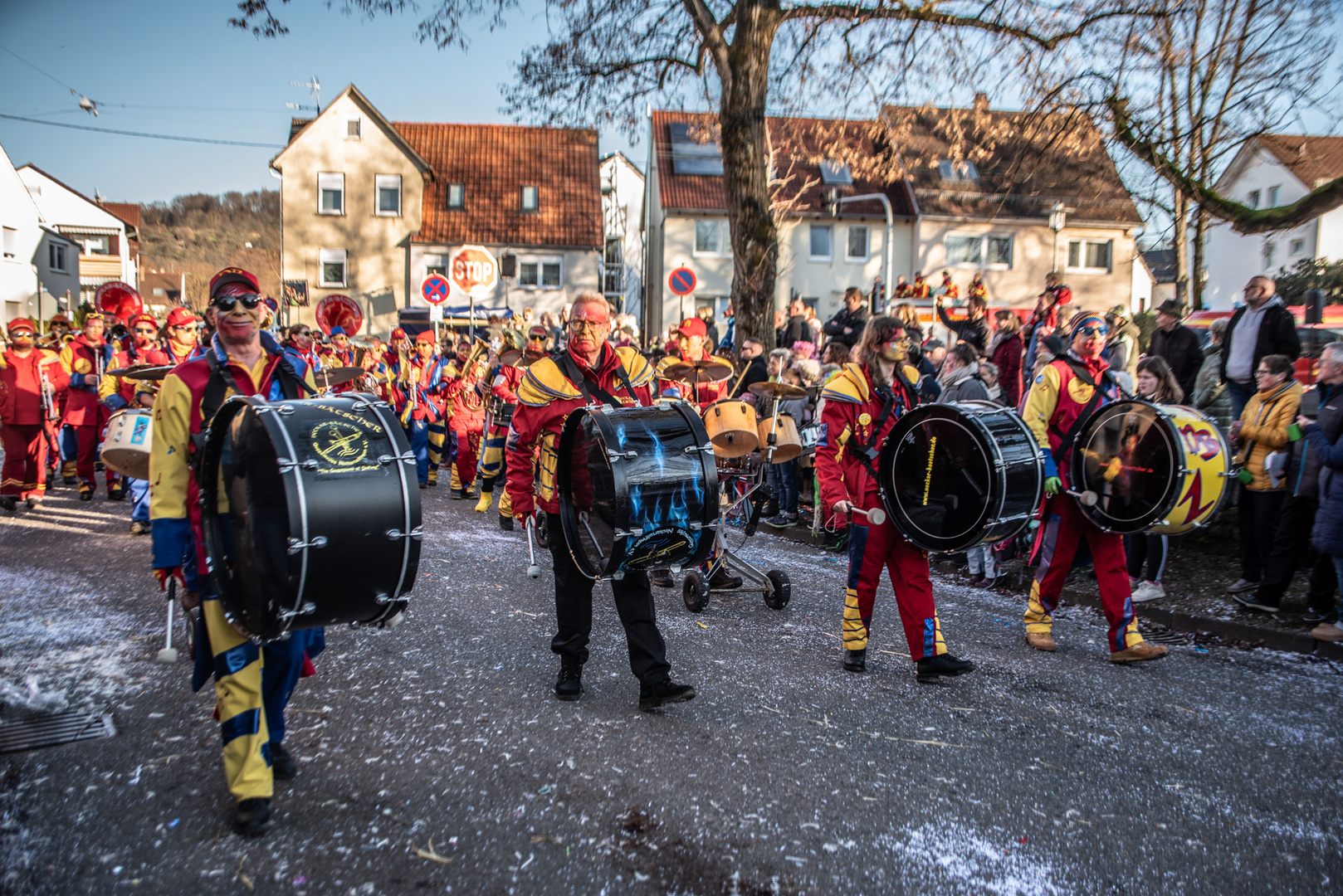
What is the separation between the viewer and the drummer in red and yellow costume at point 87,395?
1134cm

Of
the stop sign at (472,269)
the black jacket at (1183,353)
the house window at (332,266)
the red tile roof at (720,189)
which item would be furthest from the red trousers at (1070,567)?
the house window at (332,266)

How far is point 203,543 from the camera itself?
138 inches

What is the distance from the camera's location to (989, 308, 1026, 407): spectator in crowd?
9812 mm

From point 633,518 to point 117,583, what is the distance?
4.96 meters

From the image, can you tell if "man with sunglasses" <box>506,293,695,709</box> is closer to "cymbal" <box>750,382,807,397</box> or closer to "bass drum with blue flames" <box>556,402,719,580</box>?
"bass drum with blue flames" <box>556,402,719,580</box>

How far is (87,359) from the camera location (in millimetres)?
11320

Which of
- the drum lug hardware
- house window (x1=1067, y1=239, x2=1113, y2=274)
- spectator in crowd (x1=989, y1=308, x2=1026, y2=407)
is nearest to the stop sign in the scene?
spectator in crowd (x1=989, y1=308, x2=1026, y2=407)

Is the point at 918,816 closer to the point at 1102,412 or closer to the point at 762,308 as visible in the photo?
the point at 1102,412

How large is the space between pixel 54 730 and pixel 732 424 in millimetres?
4135

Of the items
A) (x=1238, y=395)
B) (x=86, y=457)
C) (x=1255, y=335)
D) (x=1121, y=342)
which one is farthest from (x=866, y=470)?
(x=86, y=457)

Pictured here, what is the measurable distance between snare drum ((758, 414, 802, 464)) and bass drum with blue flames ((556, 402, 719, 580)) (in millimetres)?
2664

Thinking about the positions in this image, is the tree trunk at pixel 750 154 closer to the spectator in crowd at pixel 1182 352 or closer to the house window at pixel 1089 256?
the spectator in crowd at pixel 1182 352

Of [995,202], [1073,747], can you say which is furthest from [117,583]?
[995,202]

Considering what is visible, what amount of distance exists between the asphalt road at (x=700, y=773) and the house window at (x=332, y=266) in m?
34.3
